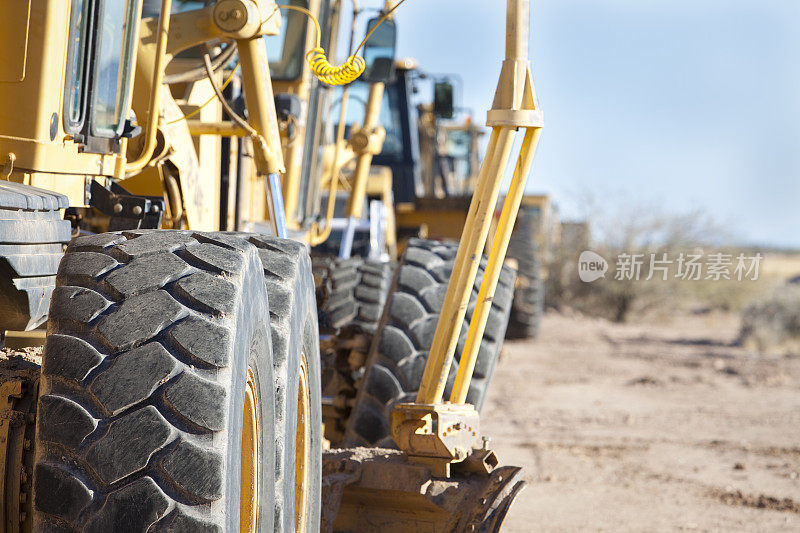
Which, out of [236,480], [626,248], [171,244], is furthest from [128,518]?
[626,248]

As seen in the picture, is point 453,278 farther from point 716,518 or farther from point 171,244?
point 716,518

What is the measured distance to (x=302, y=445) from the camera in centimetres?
328

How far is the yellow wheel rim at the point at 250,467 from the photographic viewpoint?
8.14 feet

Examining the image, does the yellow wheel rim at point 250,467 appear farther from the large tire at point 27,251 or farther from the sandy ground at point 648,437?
the sandy ground at point 648,437

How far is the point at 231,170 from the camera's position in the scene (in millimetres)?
5125

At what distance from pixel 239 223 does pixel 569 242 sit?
60.3 feet

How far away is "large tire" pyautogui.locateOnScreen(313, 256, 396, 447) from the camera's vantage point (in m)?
5.04

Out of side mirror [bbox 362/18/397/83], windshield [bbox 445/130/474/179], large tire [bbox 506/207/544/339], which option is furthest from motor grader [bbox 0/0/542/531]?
windshield [bbox 445/130/474/179]

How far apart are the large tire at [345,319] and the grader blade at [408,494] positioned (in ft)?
3.99

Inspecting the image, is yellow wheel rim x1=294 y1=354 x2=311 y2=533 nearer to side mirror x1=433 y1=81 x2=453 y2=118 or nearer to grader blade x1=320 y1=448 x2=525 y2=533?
grader blade x1=320 y1=448 x2=525 y2=533

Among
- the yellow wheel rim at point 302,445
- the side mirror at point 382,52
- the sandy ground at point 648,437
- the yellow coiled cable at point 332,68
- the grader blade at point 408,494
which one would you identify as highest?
the side mirror at point 382,52

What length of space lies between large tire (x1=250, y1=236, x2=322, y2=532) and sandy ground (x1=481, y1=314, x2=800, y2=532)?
2.61 metres

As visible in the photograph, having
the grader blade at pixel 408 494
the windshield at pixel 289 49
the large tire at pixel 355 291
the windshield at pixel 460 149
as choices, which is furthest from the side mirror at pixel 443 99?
the grader blade at pixel 408 494

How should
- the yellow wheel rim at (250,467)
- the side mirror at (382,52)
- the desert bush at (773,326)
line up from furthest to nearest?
the desert bush at (773,326) → the side mirror at (382,52) → the yellow wheel rim at (250,467)
